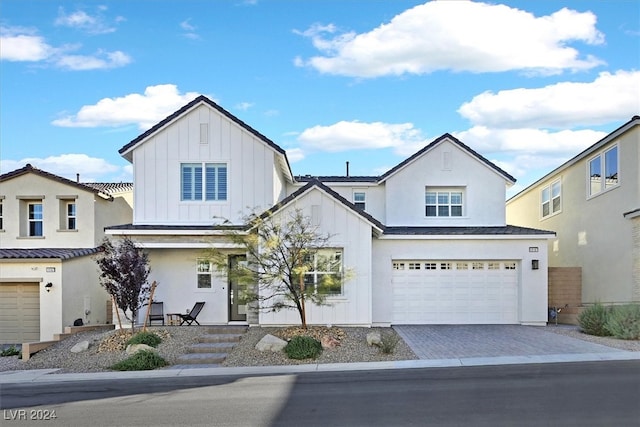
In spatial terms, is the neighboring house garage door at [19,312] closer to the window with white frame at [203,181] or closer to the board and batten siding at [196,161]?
the board and batten siding at [196,161]

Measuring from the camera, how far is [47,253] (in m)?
19.1

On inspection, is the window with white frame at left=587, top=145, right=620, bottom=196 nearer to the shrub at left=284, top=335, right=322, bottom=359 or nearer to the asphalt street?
the asphalt street

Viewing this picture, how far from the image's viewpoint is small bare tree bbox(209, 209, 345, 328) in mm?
14648

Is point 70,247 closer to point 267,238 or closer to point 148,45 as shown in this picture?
point 148,45

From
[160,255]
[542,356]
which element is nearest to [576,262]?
[542,356]

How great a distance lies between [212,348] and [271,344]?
68.3 inches

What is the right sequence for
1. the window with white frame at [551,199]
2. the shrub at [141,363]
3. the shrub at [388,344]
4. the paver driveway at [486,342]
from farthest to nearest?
the window with white frame at [551,199] → the shrub at [388,344] → the paver driveway at [486,342] → the shrub at [141,363]

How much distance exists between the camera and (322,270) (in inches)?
622

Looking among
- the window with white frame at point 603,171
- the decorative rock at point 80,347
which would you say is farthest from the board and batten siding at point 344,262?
the window with white frame at point 603,171

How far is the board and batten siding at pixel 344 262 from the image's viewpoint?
664 inches

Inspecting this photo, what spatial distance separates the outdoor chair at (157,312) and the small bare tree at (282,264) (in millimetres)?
3727

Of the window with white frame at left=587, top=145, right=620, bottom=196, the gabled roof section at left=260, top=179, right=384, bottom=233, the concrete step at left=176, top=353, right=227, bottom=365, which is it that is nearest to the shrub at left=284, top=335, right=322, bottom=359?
the concrete step at left=176, top=353, right=227, bottom=365

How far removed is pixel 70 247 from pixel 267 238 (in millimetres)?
10432

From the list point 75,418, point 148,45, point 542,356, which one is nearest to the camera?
point 75,418
